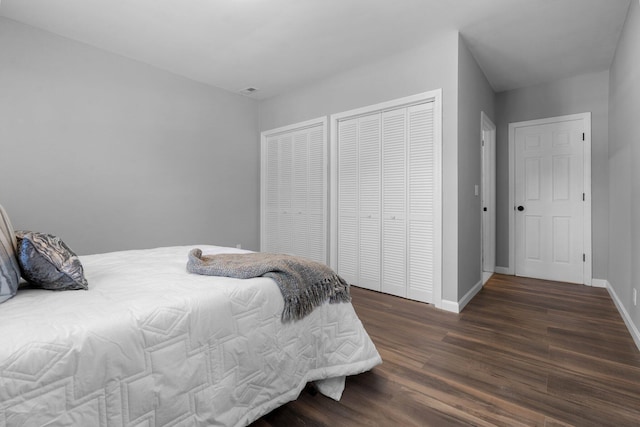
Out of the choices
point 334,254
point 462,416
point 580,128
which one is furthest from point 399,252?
point 580,128

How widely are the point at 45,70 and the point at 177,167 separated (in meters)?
1.41

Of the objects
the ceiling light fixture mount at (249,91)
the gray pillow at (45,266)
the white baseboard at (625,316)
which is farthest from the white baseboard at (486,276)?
the gray pillow at (45,266)

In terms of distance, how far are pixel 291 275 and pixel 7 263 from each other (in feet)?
3.38

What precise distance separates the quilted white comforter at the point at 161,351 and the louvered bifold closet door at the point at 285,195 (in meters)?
2.72

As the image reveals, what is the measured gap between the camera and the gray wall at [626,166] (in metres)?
2.25

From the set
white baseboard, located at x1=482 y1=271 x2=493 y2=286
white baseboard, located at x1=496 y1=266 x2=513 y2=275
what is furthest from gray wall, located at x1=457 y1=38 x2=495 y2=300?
white baseboard, located at x1=496 y1=266 x2=513 y2=275

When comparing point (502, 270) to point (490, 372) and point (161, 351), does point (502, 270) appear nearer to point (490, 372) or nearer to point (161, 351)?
point (490, 372)

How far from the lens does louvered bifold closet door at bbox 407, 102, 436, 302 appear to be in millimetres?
3072

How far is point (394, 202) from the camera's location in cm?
335

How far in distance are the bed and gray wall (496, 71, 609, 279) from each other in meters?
3.61

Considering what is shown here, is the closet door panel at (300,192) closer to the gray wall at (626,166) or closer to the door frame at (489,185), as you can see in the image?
the door frame at (489,185)

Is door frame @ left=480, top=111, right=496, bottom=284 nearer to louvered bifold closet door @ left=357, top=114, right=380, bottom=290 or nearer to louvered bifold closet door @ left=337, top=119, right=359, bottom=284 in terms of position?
louvered bifold closet door @ left=357, top=114, right=380, bottom=290

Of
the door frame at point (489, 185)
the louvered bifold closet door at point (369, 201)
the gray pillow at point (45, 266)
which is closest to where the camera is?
the gray pillow at point (45, 266)

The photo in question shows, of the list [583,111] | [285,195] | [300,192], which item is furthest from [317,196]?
[583,111]
